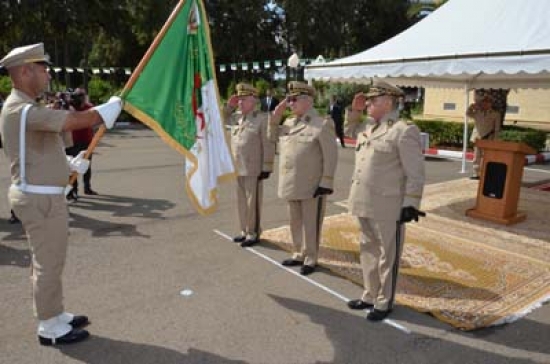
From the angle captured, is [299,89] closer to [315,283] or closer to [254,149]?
[254,149]

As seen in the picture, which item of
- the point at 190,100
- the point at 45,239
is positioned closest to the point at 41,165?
the point at 45,239

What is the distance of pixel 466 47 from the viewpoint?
6.20 meters

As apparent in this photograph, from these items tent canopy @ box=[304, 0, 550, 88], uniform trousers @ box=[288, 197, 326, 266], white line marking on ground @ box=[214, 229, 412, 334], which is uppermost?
tent canopy @ box=[304, 0, 550, 88]

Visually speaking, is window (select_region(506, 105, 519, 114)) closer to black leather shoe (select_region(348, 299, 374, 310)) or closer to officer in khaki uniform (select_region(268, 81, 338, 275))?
officer in khaki uniform (select_region(268, 81, 338, 275))

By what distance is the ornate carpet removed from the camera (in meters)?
4.27

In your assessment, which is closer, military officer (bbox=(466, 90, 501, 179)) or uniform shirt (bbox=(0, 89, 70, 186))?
uniform shirt (bbox=(0, 89, 70, 186))

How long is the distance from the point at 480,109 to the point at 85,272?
885cm

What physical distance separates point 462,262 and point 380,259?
1829 millimetres

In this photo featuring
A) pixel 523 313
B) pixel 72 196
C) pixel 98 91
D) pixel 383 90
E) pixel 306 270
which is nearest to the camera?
pixel 383 90

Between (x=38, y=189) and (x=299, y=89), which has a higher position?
(x=299, y=89)

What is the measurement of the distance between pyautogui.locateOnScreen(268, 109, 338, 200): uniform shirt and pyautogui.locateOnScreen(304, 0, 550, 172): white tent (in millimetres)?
2370

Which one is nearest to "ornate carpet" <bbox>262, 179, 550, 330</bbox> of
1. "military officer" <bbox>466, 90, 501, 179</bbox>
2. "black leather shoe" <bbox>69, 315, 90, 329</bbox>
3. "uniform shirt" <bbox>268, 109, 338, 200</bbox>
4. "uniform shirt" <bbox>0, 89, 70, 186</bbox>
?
"uniform shirt" <bbox>268, 109, 338, 200</bbox>

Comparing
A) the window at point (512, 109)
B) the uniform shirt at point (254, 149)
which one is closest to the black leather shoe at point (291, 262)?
the uniform shirt at point (254, 149)

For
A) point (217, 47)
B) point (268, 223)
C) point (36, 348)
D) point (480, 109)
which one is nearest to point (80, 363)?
point (36, 348)
